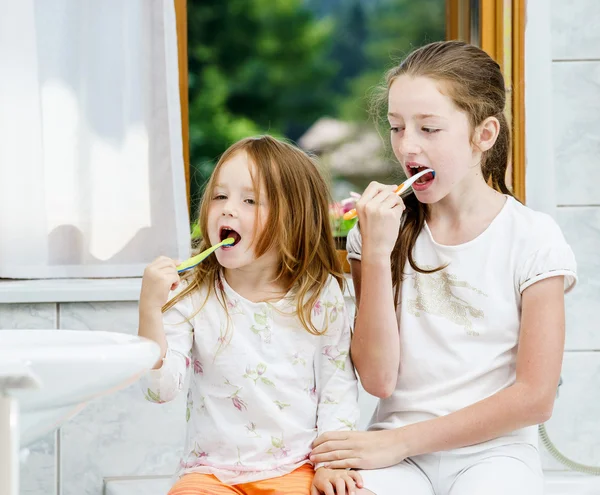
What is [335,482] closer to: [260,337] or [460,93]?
[260,337]

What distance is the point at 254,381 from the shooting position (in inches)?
42.5

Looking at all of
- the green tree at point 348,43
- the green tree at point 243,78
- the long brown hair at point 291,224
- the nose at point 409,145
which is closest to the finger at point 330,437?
the long brown hair at point 291,224

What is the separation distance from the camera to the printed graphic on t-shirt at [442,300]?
3.68 feet

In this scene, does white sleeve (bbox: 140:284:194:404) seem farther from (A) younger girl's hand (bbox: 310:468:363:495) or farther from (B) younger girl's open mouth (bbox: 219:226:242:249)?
(A) younger girl's hand (bbox: 310:468:363:495)

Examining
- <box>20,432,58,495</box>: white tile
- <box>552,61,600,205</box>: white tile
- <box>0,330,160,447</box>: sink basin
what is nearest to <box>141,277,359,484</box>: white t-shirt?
<box>0,330,160,447</box>: sink basin

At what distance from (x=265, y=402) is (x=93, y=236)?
73 cm

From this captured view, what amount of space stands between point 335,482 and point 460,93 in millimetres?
540

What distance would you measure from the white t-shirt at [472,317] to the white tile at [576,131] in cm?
62

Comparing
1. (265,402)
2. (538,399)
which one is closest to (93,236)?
(265,402)

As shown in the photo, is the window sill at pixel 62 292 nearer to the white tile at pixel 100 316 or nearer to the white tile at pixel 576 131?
the white tile at pixel 100 316

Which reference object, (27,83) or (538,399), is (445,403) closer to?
(538,399)

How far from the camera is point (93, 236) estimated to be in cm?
166

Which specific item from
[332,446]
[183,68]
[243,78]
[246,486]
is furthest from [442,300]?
[243,78]

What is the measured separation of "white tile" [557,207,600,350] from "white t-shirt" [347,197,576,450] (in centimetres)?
62
